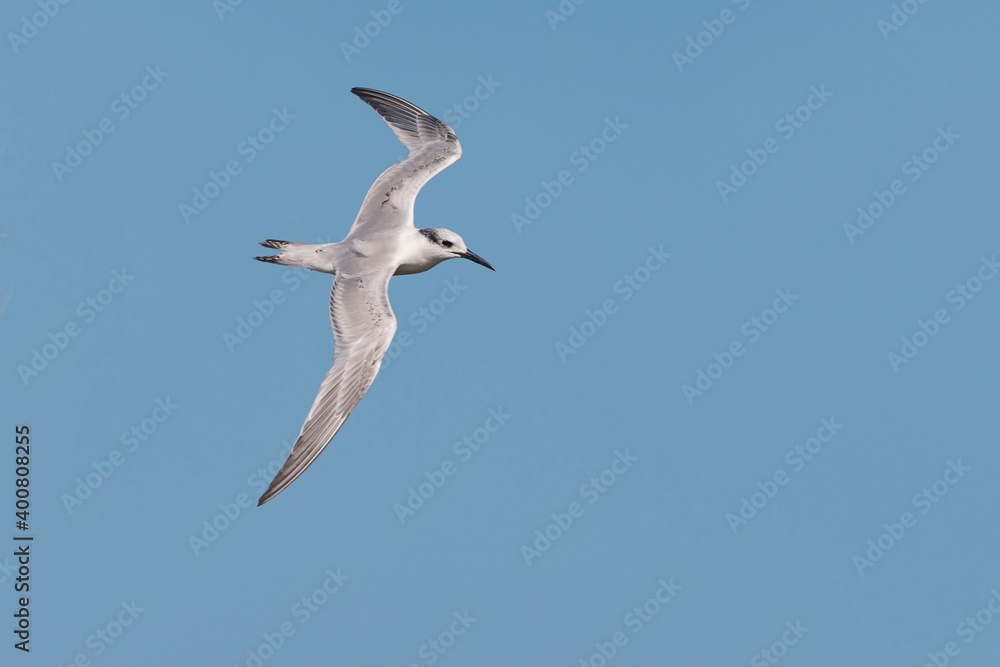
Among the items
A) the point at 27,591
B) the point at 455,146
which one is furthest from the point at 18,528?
the point at 455,146

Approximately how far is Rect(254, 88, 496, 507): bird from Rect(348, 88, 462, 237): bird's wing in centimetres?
2

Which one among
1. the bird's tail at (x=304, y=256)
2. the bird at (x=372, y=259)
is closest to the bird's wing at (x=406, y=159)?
the bird at (x=372, y=259)

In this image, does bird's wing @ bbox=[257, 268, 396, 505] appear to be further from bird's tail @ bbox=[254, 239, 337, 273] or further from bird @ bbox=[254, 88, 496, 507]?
bird's tail @ bbox=[254, 239, 337, 273]

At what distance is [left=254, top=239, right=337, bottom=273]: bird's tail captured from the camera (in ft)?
52.8

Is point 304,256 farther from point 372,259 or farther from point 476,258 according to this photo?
point 476,258

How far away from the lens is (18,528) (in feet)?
51.2

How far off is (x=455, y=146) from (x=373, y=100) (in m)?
2.55

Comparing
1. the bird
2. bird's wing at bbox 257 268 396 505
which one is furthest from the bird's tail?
bird's wing at bbox 257 268 396 505

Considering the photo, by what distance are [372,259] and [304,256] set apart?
1.23 metres

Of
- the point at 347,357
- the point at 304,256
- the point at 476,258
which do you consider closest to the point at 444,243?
the point at 476,258

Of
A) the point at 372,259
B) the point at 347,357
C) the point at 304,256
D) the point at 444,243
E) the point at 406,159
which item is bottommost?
the point at 347,357

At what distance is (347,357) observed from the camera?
14250 mm

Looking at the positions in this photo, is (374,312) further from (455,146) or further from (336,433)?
(455,146)

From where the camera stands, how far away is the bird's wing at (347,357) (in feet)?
43.0
